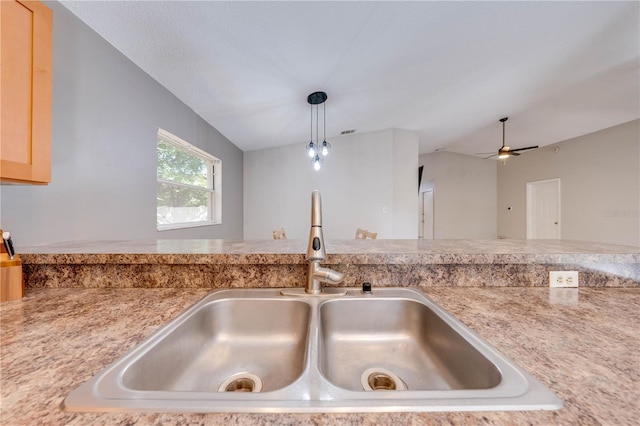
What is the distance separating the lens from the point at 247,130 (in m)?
3.46

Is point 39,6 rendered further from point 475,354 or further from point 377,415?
point 475,354

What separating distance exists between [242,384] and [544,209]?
7327 mm

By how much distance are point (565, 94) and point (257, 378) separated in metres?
4.94

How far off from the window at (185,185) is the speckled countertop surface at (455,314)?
5.81ft

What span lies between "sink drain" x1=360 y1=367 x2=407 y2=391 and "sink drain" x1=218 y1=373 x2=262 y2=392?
11.1 inches

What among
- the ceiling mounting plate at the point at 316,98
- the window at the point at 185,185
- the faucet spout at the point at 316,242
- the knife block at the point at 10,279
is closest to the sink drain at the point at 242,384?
the faucet spout at the point at 316,242

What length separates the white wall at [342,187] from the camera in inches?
167

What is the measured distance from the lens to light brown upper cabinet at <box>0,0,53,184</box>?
74 cm

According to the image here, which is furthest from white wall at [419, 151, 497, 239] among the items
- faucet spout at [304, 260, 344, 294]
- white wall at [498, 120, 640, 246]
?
faucet spout at [304, 260, 344, 294]

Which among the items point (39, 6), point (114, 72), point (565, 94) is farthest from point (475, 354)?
point (565, 94)

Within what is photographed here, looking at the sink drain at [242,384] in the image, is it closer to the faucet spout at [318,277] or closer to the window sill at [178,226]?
the faucet spout at [318,277]

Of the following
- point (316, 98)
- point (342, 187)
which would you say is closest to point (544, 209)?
Answer: point (342, 187)

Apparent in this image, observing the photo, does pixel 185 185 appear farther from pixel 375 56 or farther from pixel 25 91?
pixel 375 56

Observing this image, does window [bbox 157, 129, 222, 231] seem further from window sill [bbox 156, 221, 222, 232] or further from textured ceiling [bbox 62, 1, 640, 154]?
textured ceiling [bbox 62, 1, 640, 154]
